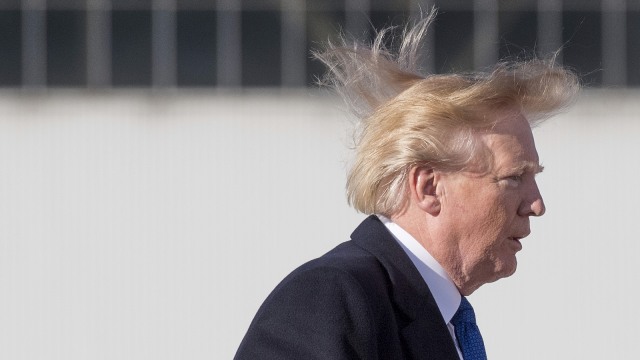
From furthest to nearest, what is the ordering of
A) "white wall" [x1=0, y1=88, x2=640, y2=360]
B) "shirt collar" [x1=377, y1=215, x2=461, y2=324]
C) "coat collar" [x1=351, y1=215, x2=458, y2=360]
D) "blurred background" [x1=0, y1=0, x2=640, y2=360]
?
"white wall" [x1=0, y1=88, x2=640, y2=360], "blurred background" [x1=0, y1=0, x2=640, y2=360], "shirt collar" [x1=377, y1=215, x2=461, y2=324], "coat collar" [x1=351, y1=215, x2=458, y2=360]

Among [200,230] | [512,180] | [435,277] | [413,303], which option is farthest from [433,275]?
[200,230]

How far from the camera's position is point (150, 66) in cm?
1199

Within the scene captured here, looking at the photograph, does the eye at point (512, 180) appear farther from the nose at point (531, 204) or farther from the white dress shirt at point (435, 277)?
the white dress shirt at point (435, 277)

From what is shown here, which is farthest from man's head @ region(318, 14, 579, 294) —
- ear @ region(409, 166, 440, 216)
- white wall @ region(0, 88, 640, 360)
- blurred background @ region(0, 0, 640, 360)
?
white wall @ region(0, 88, 640, 360)

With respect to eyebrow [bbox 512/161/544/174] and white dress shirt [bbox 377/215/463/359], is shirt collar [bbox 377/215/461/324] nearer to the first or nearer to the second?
white dress shirt [bbox 377/215/463/359]

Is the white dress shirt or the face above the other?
the face

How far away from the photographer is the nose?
2.65m

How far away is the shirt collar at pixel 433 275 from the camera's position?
260cm

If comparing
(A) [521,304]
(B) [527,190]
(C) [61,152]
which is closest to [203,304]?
(C) [61,152]

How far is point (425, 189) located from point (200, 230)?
983cm

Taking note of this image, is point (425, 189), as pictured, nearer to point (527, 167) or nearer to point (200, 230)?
point (527, 167)

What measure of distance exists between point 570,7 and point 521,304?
2737 millimetres

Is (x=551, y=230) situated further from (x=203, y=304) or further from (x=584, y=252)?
(x=203, y=304)

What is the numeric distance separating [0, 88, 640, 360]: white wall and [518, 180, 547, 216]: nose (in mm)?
9591
